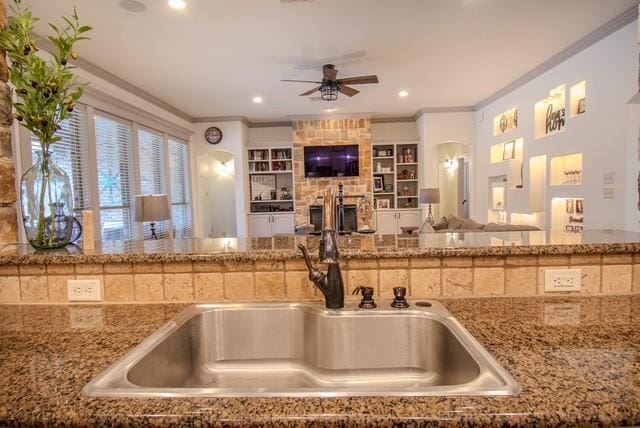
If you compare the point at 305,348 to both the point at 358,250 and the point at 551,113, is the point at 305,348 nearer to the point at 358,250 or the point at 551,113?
the point at 358,250

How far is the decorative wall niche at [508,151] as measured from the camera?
199 inches

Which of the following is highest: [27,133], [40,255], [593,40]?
[593,40]

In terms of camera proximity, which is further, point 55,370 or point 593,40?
point 593,40

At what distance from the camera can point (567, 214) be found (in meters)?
4.11

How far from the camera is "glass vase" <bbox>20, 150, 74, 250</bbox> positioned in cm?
120

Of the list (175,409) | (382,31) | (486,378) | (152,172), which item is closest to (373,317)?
(486,378)

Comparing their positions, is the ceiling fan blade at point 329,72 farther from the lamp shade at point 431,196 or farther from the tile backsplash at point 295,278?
the tile backsplash at point 295,278

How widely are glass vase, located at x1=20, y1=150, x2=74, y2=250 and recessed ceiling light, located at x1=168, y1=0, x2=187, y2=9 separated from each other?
2.12 metres

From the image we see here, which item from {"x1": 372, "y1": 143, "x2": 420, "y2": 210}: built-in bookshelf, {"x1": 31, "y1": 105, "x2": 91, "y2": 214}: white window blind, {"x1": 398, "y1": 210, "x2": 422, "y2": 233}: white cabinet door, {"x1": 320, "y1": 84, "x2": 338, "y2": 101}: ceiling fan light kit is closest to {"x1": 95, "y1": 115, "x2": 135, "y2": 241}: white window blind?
{"x1": 31, "y1": 105, "x2": 91, "y2": 214}: white window blind

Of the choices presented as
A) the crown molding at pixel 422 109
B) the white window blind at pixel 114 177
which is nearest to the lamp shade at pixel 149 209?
the white window blind at pixel 114 177

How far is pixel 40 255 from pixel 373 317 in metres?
1.06

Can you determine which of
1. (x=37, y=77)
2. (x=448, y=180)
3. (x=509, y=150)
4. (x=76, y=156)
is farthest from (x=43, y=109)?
(x=448, y=180)

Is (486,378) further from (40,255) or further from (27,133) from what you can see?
(27,133)

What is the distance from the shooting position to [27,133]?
10.2 ft
